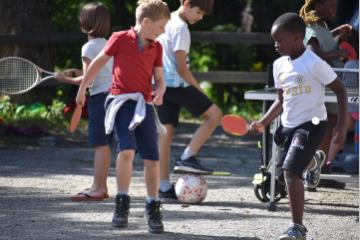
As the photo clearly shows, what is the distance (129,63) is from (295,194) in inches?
57.9

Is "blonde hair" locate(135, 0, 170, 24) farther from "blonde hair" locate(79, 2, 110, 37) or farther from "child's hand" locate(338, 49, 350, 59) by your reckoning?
"child's hand" locate(338, 49, 350, 59)

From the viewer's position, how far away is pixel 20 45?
1418 centimetres

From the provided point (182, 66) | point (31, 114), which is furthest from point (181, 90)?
point (31, 114)

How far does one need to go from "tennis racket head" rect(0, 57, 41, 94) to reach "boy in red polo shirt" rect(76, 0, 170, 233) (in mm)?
2128

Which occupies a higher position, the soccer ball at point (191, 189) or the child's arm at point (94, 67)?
the child's arm at point (94, 67)

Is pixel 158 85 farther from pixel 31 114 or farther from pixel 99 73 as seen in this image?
pixel 31 114

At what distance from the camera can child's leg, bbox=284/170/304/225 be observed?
266 inches

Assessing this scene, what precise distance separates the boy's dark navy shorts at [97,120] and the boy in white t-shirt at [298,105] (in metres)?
1.71

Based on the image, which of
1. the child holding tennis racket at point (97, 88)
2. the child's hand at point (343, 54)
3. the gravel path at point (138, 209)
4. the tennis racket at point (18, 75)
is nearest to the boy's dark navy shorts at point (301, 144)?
the gravel path at point (138, 209)

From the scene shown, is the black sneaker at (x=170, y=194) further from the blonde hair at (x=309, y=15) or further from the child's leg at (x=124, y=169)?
the blonde hair at (x=309, y=15)

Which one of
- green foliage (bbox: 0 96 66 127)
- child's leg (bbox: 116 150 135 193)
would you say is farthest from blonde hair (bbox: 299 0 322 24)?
green foliage (bbox: 0 96 66 127)

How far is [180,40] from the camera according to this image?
820cm

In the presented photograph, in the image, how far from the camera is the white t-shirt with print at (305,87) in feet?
22.4

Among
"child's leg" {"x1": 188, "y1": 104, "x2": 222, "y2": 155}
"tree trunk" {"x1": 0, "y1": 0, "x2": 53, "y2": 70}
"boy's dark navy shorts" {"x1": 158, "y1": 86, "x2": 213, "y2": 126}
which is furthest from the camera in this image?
"tree trunk" {"x1": 0, "y1": 0, "x2": 53, "y2": 70}
